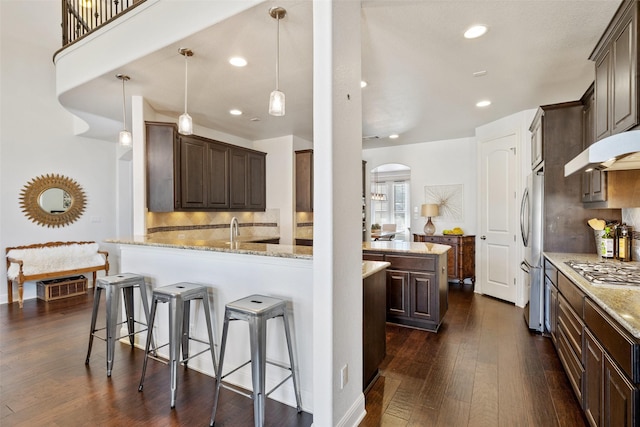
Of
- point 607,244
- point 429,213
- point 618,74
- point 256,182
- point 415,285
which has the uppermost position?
point 618,74

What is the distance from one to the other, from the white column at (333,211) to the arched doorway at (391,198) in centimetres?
729

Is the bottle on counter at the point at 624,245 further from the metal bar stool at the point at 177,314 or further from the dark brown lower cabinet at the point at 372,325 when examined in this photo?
the metal bar stool at the point at 177,314

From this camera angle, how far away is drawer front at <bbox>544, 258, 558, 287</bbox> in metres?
2.71

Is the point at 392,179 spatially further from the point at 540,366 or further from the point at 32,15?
the point at 32,15

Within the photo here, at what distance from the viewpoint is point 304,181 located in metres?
5.74

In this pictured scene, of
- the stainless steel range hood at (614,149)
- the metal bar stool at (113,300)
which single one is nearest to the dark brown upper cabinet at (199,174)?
the metal bar stool at (113,300)

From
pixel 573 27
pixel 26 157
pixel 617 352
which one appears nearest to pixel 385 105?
pixel 573 27

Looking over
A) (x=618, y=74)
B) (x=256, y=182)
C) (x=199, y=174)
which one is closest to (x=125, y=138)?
(x=199, y=174)

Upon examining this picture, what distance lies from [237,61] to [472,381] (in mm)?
3289

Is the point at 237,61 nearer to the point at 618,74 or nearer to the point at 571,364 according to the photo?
the point at 618,74

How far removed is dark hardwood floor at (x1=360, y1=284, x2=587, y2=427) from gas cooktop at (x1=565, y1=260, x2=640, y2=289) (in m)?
0.89

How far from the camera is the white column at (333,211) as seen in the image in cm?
172

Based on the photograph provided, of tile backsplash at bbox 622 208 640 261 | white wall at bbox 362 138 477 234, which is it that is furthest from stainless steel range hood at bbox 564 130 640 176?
white wall at bbox 362 138 477 234

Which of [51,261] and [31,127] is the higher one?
[31,127]
